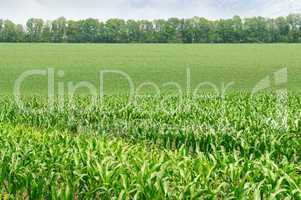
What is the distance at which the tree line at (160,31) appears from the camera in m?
136

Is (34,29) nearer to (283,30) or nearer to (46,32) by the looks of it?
(46,32)

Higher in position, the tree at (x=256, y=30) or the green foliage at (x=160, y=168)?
the tree at (x=256, y=30)

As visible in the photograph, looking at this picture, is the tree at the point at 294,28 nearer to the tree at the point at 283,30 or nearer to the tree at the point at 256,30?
the tree at the point at 283,30

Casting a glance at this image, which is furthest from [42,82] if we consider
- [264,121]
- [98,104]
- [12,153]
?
[12,153]

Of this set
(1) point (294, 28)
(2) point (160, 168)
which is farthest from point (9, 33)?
(2) point (160, 168)

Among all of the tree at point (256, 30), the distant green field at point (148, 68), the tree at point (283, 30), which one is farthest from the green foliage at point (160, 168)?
the tree at point (283, 30)

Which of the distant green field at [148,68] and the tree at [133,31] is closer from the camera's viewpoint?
the distant green field at [148,68]

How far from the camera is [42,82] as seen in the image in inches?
1741

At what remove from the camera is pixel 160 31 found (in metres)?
144

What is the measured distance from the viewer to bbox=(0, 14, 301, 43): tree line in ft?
445

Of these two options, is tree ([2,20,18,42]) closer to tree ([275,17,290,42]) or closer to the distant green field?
the distant green field

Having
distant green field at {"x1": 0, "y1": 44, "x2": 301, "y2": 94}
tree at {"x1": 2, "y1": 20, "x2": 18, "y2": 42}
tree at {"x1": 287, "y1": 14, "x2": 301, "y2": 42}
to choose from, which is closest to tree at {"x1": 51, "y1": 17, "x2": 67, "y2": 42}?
tree at {"x1": 2, "y1": 20, "x2": 18, "y2": 42}

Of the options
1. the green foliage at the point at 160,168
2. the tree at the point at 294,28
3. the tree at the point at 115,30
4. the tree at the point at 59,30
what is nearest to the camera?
the green foliage at the point at 160,168

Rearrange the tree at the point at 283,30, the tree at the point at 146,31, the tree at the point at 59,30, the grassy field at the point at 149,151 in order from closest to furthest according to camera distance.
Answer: the grassy field at the point at 149,151
the tree at the point at 283,30
the tree at the point at 146,31
the tree at the point at 59,30
